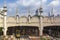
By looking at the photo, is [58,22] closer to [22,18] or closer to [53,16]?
[53,16]

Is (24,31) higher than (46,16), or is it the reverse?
(46,16)

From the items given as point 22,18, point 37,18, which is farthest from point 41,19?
point 22,18

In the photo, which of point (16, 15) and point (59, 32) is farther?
point (59, 32)

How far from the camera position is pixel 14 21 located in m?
64.4

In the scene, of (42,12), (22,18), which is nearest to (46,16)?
(42,12)

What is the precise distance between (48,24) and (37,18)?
3.63m

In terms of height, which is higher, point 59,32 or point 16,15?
point 16,15

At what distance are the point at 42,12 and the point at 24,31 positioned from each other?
952cm

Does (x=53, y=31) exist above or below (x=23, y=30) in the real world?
below

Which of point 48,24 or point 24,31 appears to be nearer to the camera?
point 48,24

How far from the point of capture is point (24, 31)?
7019 centimetres

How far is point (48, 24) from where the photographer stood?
63906mm

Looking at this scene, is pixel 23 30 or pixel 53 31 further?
pixel 53 31

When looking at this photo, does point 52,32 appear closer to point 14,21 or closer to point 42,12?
point 42,12
